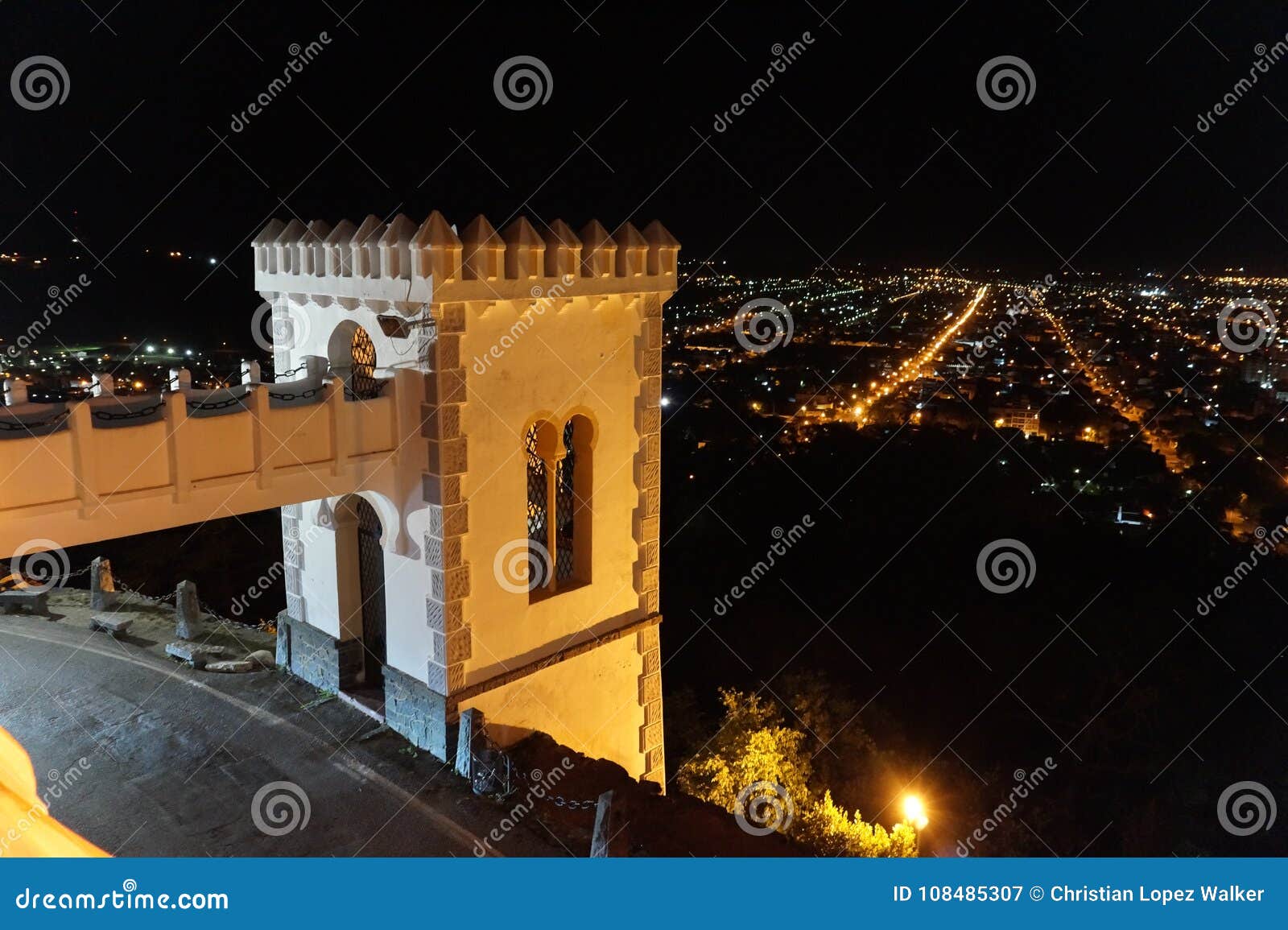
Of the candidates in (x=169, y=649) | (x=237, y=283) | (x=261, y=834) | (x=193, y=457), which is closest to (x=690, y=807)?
(x=261, y=834)

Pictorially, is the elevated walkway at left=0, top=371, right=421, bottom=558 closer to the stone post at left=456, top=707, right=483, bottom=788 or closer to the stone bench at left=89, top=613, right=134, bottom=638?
the stone post at left=456, top=707, right=483, bottom=788

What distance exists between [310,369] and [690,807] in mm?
6338

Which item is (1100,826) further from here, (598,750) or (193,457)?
(193,457)

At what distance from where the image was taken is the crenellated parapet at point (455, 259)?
9320mm

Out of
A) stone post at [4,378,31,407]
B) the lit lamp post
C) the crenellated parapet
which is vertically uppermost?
the crenellated parapet

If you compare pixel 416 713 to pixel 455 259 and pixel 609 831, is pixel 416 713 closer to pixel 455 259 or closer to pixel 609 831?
pixel 609 831

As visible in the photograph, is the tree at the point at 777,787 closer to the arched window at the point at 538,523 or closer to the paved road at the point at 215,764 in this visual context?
the arched window at the point at 538,523

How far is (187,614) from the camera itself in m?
13.6

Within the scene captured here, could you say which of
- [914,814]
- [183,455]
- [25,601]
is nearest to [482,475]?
[183,455]

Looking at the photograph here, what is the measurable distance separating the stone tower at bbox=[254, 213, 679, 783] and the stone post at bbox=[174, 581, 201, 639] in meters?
2.13

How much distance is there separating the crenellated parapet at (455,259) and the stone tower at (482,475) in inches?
0.9

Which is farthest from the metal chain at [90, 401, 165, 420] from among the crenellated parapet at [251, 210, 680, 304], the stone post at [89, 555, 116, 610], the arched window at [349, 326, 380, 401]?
the stone post at [89, 555, 116, 610]

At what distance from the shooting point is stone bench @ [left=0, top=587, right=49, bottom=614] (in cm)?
1495

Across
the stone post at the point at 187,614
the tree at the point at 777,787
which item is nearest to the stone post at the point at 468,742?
the stone post at the point at 187,614
